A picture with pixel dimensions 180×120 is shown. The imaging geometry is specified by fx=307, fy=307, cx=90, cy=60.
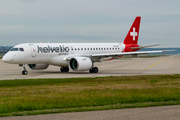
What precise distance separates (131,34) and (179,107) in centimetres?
3059

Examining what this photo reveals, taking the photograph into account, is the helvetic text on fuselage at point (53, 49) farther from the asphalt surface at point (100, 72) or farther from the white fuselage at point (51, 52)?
the asphalt surface at point (100, 72)

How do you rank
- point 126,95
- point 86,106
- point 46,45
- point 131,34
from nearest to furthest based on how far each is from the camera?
point 86,106, point 126,95, point 46,45, point 131,34

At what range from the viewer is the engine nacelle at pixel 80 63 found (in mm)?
31172

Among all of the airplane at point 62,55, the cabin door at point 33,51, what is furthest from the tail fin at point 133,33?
the cabin door at point 33,51

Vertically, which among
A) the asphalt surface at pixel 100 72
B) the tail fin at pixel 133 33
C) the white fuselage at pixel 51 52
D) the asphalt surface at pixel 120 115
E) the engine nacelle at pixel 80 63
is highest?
the tail fin at pixel 133 33

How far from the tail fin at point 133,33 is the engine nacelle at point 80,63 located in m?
10.1

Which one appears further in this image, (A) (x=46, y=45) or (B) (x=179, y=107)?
(A) (x=46, y=45)

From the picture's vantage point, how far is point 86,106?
1143cm

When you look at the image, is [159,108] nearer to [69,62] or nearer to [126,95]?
[126,95]

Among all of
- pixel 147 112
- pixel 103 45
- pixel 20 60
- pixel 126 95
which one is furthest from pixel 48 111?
pixel 103 45

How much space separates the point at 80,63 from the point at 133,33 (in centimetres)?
1257

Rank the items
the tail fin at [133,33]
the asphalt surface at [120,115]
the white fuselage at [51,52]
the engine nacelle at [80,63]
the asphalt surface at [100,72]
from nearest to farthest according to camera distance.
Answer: the asphalt surface at [120,115], the asphalt surface at [100,72], the white fuselage at [51,52], the engine nacelle at [80,63], the tail fin at [133,33]

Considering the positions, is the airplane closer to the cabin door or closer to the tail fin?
the cabin door

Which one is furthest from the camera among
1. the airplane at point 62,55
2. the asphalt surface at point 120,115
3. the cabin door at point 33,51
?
the cabin door at point 33,51
